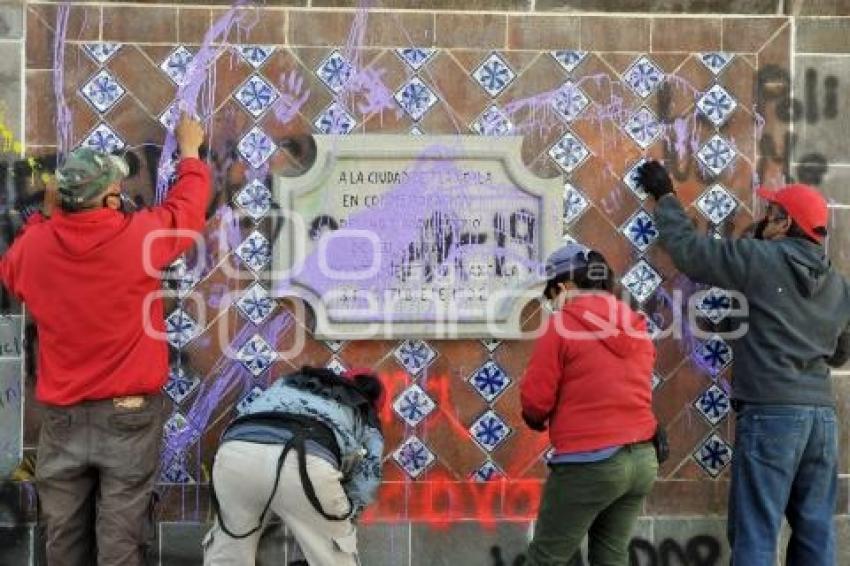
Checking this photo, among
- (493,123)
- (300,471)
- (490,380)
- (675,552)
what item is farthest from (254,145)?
(675,552)

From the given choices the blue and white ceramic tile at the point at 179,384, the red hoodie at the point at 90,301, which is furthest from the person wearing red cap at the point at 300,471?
the blue and white ceramic tile at the point at 179,384

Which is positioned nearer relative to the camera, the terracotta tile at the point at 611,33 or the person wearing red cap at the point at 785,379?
the person wearing red cap at the point at 785,379

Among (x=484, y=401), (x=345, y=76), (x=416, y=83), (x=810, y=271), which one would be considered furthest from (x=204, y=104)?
(x=810, y=271)

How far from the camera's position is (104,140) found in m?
4.62

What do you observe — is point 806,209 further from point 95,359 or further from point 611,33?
point 95,359

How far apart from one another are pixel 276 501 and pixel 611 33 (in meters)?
2.45

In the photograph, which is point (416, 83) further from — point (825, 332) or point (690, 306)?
point (825, 332)

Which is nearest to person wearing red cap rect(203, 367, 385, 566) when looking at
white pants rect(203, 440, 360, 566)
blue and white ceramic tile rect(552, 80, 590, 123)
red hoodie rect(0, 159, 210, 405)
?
white pants rect(203, 440, 360, 566)

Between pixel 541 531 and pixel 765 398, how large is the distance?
1057 millimetres

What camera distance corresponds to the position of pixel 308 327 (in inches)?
185

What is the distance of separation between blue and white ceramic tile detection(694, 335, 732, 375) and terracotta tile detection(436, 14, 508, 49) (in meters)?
1.56

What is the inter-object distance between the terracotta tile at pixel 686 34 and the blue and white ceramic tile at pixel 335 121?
1348 mm

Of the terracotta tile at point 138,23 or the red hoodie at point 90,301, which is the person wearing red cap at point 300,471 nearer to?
the red hoodie at point 90,301

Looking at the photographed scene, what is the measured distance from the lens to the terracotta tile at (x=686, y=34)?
4797 mm
